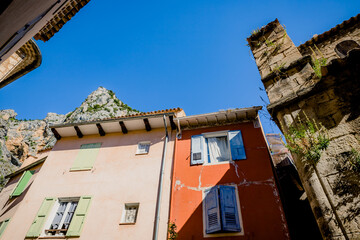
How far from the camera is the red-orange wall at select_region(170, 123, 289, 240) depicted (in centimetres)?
648

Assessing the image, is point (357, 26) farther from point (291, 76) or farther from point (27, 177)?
point (27, 177)

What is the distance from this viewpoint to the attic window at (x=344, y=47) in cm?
612

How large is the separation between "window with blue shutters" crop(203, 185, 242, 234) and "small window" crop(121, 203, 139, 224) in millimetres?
2816

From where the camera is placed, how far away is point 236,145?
28.4 ft

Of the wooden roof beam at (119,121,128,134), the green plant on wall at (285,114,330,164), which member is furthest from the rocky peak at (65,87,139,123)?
the green plant on wall at (285,114,330,164)

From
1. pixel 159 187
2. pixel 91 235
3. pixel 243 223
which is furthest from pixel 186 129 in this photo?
pixel 91 235

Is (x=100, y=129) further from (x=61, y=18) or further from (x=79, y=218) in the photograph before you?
(x=61, y=18)

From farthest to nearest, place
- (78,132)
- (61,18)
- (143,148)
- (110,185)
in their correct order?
1. (78,132)
2. (143,148)
3. (110,185)
4. (61,18)

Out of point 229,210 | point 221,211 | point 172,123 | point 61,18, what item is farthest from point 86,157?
point 229,210

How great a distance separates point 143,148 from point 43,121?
30.4 meters

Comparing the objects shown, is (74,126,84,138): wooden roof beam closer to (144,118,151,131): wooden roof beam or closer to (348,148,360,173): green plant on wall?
(144,118,151,131): wooden roof beam

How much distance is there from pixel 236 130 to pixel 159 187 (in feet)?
13.8

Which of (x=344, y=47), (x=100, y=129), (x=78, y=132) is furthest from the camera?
(x=78, y=132)

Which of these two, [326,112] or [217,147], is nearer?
[326,112]
